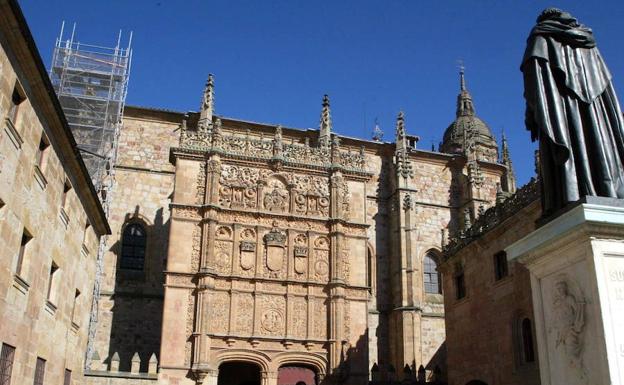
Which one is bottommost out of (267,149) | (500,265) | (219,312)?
(219,312)

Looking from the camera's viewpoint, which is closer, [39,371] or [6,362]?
[6,362]

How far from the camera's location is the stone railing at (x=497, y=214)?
18.5 m

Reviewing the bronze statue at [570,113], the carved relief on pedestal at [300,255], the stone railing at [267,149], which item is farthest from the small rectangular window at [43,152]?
the carved relief on pedestal at [300,255]

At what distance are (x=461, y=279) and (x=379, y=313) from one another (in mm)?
11610

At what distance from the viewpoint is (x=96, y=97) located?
106ft

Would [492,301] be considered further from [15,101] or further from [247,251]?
[15,101]

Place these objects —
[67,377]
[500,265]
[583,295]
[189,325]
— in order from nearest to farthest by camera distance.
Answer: [583,295] < [67,377] < [500,265] < [189,325]

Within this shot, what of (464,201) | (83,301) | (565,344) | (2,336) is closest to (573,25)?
(565,344)

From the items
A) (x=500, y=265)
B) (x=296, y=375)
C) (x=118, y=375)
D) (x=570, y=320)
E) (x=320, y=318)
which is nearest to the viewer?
(x=570, y=320)

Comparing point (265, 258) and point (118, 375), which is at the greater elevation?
point (265, 258)

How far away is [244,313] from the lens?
2678cm

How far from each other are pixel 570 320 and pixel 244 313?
73.8 feet

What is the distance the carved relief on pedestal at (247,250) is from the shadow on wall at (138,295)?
256 inches

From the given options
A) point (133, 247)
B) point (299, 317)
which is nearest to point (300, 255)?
point (299, 317)
